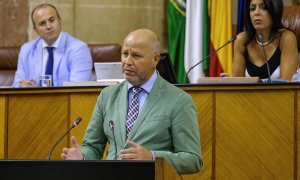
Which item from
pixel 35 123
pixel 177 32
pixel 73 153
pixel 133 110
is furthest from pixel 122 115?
pixel 177 32

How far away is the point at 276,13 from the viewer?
6.25 meters

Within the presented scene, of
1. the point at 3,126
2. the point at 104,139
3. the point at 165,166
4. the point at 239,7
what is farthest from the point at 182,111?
the point at 239,7

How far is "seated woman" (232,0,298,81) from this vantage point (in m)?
6.27

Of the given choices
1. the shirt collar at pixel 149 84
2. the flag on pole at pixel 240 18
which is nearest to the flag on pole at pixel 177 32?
the flag on pole at pixel 240 18

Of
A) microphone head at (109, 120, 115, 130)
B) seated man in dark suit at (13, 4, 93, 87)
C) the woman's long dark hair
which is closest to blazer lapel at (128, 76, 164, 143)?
microphone head at (109, 120, 115, 130)

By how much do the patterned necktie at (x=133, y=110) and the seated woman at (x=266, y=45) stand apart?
76.4 inches

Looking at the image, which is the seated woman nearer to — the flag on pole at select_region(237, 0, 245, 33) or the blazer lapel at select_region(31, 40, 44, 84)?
the flag on pole at select_region(237, 0, 245, 33)

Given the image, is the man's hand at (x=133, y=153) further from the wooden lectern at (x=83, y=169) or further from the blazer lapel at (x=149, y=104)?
the wooden lectern at (x=83, y=169)

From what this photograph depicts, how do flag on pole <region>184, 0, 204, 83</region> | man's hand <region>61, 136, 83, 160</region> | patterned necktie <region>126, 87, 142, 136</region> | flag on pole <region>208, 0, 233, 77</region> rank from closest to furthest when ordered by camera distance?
man's hand <region>61, 136, 83, 160</region> → patterned necktie <region>126, 87, 142, 136</region> → flag on pole <region>208, 0, 233, 77</region> → flag on pole <region>184, 0, 204, 83</region>

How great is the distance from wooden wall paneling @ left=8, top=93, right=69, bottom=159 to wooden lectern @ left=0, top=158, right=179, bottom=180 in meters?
2.61

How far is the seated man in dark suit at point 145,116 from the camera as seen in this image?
426cm

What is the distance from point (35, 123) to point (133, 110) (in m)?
1.68

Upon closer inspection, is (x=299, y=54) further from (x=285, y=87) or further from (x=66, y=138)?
(x=66, y=138)

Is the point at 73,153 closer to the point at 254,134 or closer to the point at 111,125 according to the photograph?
the point at 111,125
